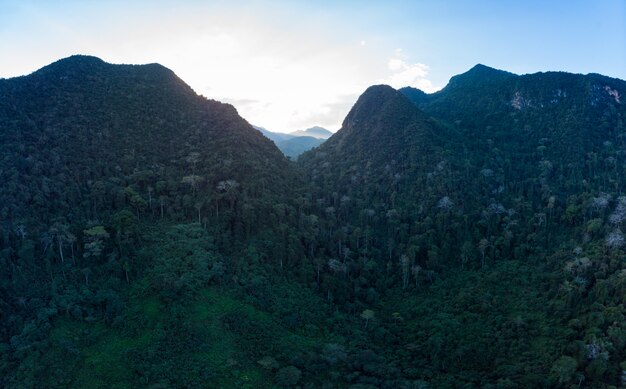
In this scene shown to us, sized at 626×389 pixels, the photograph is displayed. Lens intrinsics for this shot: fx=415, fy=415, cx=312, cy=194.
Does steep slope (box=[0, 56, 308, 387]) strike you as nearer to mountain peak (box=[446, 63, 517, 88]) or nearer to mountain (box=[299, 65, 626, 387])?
mountain (box=[299, 65, 626, 387])

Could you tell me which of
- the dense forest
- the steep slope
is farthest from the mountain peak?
the steep slope

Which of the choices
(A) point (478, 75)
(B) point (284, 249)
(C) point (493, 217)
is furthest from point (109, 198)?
(A) point (478, 75)

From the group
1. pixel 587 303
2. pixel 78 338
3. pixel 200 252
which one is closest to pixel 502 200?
pixel 587 303

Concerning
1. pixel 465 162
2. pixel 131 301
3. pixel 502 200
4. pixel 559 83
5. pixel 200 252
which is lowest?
pixel 131 301

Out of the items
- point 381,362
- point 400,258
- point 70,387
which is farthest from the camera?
point 400,258

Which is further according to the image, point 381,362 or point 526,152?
point 526,152

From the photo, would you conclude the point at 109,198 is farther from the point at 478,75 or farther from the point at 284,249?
the point at 478,75

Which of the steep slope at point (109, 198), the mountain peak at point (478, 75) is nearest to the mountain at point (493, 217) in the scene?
the mountain peak at point (478, 75)

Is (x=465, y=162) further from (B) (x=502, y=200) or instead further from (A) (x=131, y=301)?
(A) (x=131, y=301)
